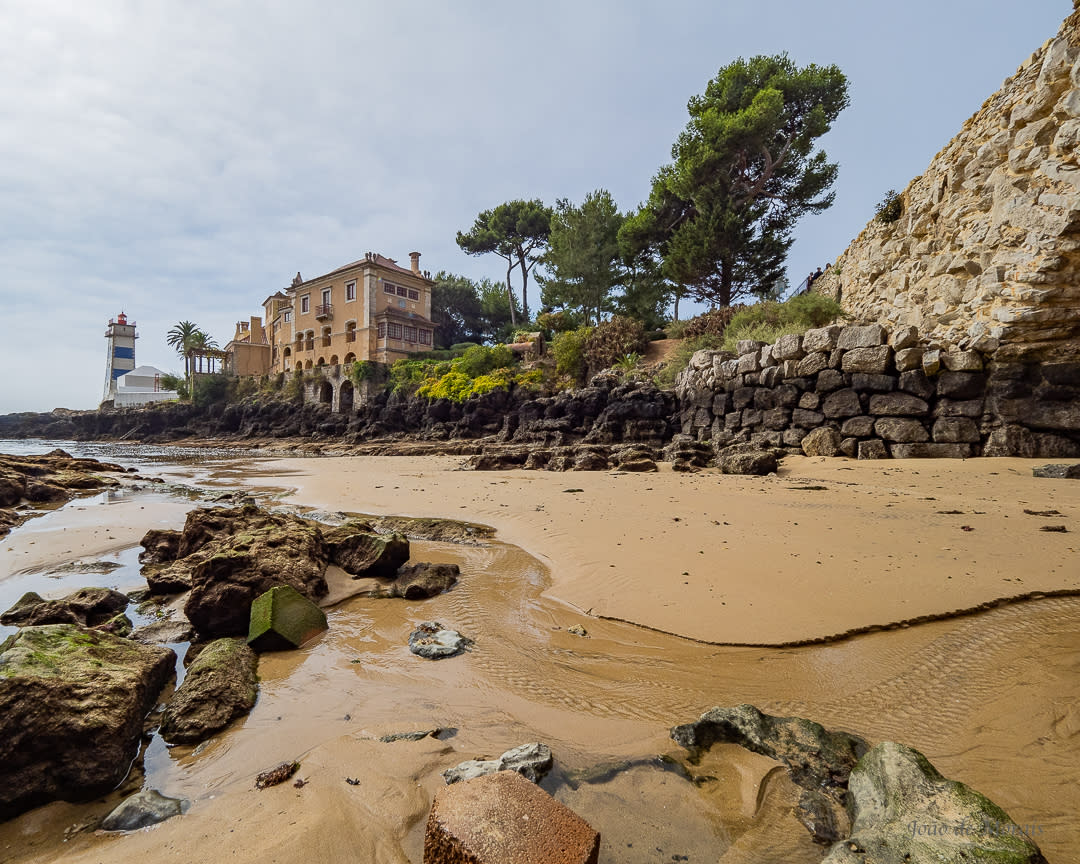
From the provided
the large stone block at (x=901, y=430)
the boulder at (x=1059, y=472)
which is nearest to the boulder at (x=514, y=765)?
the boulder at (x=1059, y=472)

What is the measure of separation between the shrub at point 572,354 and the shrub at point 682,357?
587cm

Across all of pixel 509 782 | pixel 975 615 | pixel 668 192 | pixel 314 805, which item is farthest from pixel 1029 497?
pixel 668 192

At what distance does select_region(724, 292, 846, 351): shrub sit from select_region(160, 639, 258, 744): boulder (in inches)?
653

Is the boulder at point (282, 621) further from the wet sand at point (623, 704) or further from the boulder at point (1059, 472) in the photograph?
the boulder at point (1059, 472)

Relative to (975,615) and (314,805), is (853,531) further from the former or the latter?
(314,805)

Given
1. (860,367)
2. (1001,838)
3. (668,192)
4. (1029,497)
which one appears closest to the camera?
(1001,838)

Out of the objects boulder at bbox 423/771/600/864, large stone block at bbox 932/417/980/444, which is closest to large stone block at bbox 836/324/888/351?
large stone block at bbox 932/417/980/444

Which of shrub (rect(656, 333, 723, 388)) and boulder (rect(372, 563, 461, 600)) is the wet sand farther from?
shrub (rect(656, 333, 723, 388))

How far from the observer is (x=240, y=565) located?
3.76 m

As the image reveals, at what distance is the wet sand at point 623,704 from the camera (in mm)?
1669

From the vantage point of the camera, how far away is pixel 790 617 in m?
3.28

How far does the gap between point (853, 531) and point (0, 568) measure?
9.11 metres

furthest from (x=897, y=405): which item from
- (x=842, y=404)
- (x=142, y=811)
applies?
(x=142, y=811)

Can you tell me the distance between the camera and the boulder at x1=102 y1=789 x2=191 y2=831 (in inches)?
69.0
